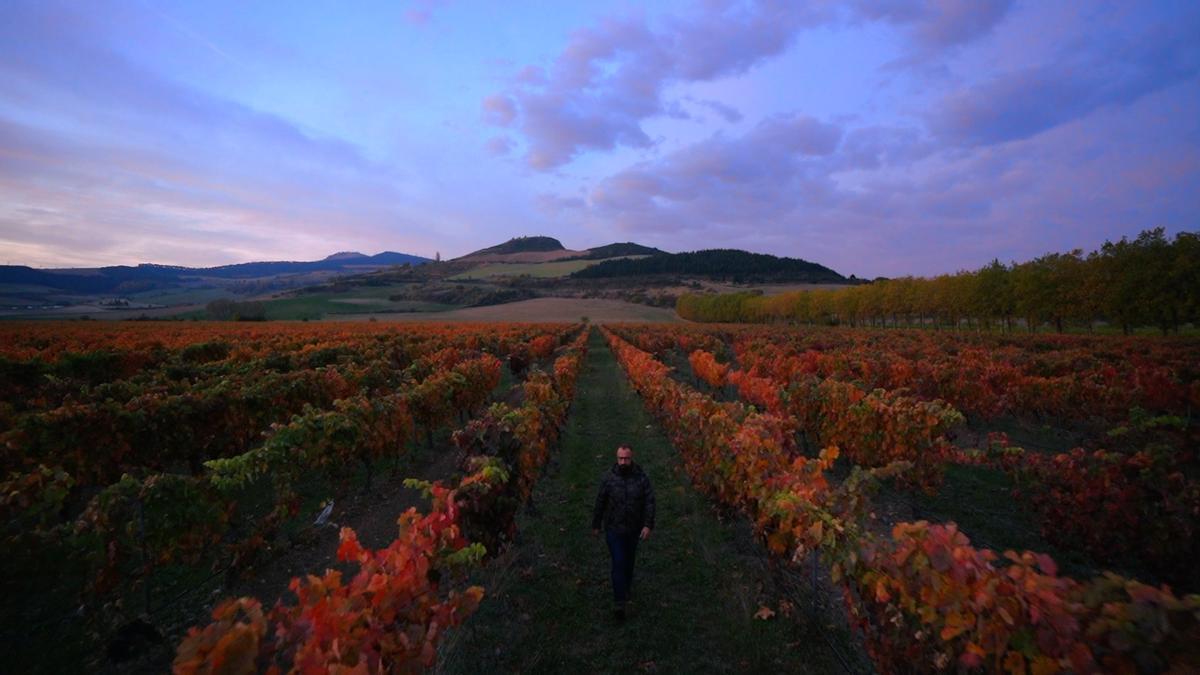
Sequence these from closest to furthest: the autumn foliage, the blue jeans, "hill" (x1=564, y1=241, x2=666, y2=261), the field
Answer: the autumn foliage → the field → the blue jeans → "hill" (x1=564, y1=241, x2=666, y2=261)

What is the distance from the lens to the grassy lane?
4.83 m

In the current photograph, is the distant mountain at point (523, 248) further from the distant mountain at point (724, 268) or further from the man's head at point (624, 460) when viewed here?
the man's head at point (624, 460)

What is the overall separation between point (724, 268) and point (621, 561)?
14380 centimetres

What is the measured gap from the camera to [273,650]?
247 centimetres

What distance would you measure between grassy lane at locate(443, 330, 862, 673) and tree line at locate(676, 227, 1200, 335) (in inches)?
1920

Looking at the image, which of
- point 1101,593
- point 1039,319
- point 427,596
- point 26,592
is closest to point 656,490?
point 427,596

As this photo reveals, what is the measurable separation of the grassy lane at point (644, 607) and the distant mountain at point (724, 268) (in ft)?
431

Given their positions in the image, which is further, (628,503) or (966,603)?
(628,503)

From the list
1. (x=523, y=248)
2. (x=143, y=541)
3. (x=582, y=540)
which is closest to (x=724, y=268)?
(x=523, y=248)

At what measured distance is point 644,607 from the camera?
5750 mm

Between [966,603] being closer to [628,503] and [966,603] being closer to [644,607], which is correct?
[628,503]

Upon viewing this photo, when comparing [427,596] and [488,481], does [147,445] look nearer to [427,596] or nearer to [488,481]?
[488,481]

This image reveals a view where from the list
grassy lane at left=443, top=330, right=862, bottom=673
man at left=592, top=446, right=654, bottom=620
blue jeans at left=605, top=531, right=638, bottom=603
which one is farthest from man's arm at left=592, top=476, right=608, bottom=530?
grassy lane at left=443, top=330, right=862, bottom=673

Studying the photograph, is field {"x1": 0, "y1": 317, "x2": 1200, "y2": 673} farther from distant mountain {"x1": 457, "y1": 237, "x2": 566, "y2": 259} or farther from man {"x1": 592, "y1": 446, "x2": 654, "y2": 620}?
distant mountain {"x1": 457, "y1": 237, "x2": 566, "y2": 259}
